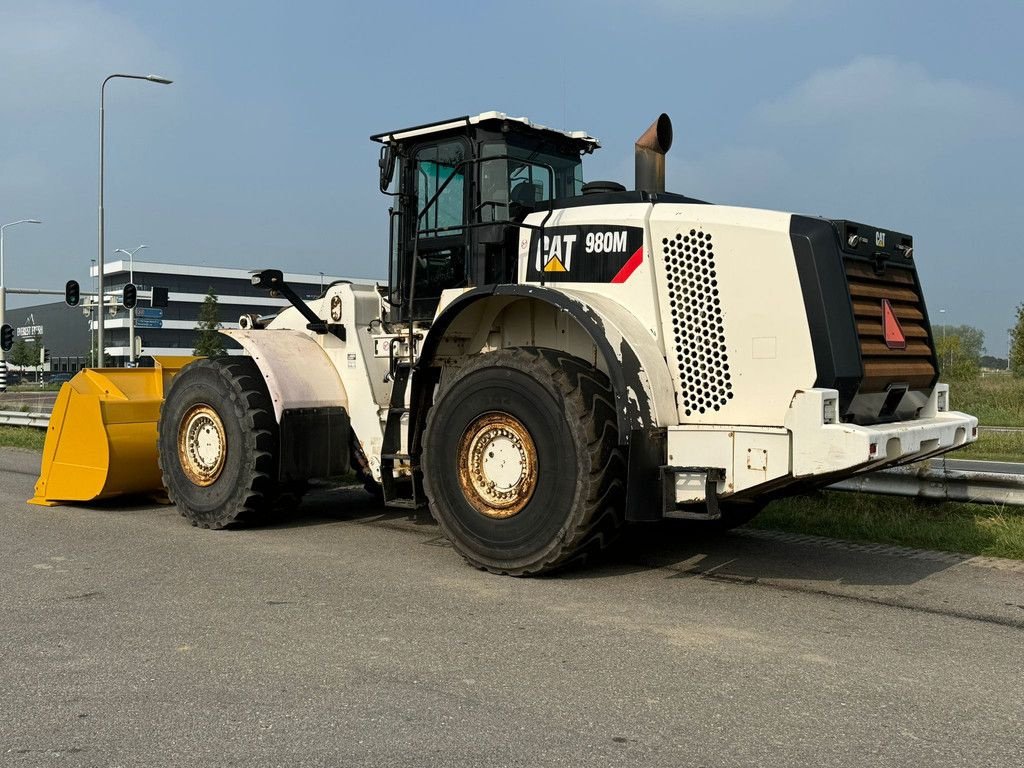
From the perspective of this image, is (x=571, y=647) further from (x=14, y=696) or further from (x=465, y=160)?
(x=465, y=160)

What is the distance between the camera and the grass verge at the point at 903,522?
7.44 metres

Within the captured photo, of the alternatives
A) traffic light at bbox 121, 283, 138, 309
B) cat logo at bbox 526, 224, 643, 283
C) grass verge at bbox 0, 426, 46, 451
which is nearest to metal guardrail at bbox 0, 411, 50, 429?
grass verge at bbox 0, 426, 46, 451

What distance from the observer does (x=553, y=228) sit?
691 centimetres

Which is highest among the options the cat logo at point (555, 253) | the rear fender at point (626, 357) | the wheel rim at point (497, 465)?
the cat logo at point (555, 253)

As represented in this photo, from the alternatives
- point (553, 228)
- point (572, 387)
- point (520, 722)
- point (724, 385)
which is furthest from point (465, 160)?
point (520, 722)

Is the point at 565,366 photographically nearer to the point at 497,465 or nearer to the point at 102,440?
the point at 497,465

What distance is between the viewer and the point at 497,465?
6.52 metres

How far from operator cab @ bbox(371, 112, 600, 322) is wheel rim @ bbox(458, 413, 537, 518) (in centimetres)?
129

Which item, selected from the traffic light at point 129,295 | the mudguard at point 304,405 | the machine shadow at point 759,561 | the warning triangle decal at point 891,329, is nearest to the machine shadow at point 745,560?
the machine shadow at point 759,561

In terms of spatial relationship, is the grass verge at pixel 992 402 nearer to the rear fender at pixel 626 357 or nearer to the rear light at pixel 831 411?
the rear fender at pixel 626 357

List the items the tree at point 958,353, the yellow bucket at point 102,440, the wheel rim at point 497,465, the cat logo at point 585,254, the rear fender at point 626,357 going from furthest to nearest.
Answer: the tree at point 958,353
the yellow bucket at point 102,440
the cat logo at point 585,254
the wheel rim at point 497,465
the rear fender at point 626,357

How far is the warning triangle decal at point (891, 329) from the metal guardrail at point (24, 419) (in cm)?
1588

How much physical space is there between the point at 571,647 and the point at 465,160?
403 centimetres

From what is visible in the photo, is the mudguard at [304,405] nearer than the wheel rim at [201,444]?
Yes
